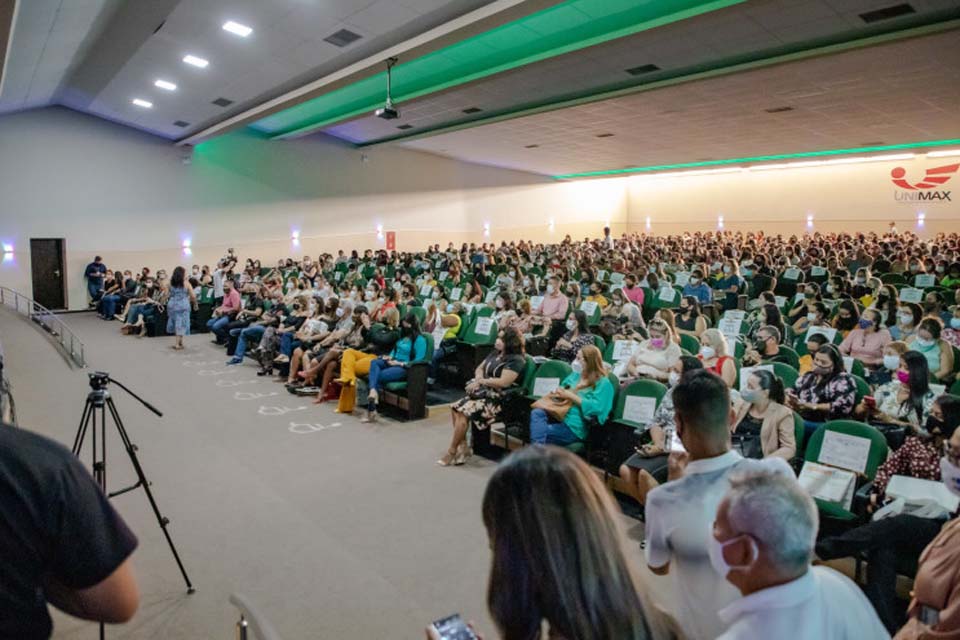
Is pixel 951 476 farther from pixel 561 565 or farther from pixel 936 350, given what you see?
pixel 936 350

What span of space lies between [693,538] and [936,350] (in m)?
5.16

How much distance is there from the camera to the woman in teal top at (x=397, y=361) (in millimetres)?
7203

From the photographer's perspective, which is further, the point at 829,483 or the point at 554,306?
the point at 554,306

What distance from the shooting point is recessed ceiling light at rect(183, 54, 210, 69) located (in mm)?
10969

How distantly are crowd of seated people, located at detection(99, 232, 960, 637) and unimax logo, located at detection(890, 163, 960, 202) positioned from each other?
7349mm

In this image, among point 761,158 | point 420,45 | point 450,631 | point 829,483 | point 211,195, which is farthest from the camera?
point 761,158

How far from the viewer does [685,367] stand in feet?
16.1

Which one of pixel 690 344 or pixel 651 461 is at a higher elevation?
pixel 690 344

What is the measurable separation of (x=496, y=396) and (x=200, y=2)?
690 cm

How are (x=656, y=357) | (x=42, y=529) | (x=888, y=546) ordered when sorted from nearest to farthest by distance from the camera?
(x=42, y=529)
(x=888, y=546)
(x=656, y=357)

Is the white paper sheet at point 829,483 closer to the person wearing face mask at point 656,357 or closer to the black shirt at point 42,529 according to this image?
the person wearing face mask at point 656,357

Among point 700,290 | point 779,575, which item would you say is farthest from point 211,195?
point 779,575

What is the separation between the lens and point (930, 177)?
21.4 m

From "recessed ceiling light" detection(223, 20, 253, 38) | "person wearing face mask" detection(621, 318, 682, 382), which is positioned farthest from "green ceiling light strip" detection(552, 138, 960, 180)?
"recessed ceiling light" detection(223, 20, 253, 38)
